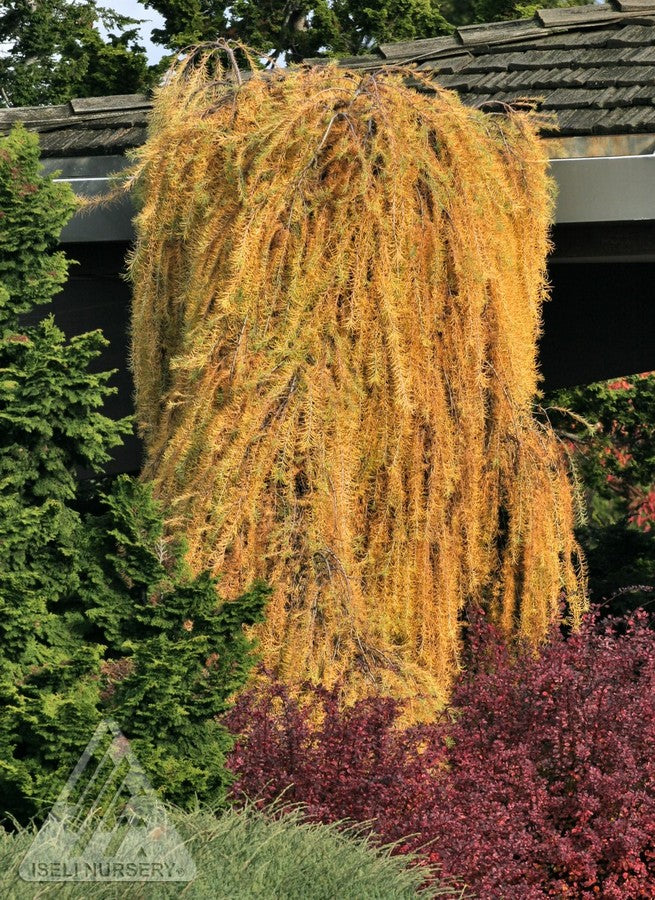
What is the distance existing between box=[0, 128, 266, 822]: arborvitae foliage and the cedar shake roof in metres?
1.44

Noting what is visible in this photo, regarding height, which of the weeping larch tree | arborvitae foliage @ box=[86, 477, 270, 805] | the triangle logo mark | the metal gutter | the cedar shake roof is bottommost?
the triangle logo mark

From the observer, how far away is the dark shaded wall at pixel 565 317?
6.05 m

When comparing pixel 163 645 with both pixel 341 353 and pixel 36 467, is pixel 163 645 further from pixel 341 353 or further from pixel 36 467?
pixel 341 353

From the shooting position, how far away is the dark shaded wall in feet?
19.8

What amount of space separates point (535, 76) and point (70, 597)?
311cm

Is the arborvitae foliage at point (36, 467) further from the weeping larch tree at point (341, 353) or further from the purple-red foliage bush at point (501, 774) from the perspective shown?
the purple-red foliage bush at point (501, 774)

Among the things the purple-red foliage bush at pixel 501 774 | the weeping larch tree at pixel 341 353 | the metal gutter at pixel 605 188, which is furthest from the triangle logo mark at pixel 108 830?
the metal gutter at pixel 605 188

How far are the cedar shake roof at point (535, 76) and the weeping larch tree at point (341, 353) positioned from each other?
0.45 metres

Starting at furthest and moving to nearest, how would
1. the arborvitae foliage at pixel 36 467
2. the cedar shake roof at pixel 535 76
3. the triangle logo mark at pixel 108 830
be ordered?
the cedar shake roof at pixel 535 76 < the arborvitae foliage at pixel 36 467 < the triangle logo mark at pixel 108 830

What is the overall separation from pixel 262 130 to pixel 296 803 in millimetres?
2284

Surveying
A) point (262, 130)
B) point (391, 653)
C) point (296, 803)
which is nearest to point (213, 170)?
point (262, 130)

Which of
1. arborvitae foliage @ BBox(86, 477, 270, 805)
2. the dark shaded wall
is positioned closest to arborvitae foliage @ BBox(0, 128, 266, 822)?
arborvitae foliage @ BBox(86, 477, 270, 805)

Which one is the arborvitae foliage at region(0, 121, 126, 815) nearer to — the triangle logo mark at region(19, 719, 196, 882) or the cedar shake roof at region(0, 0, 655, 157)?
the triangle logo mark at region(19, 719, 196, 882)

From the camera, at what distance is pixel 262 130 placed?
4.18 m
